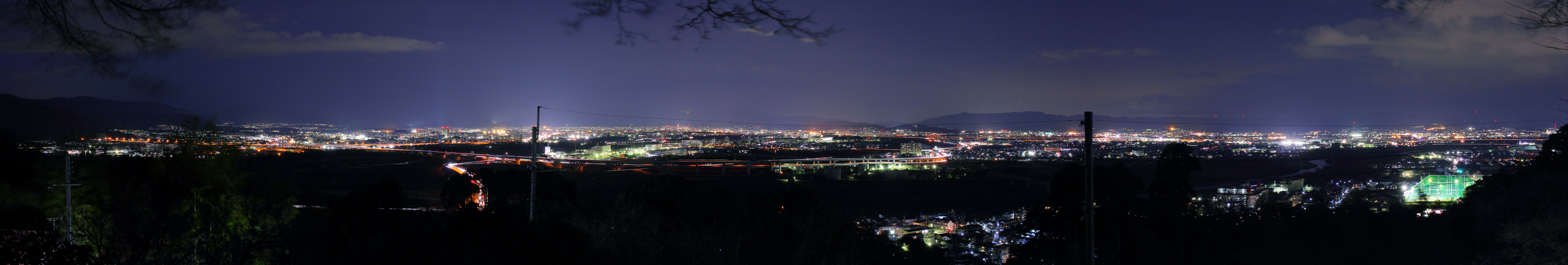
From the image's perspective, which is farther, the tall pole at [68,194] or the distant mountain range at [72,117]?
the tall pole at [68,194]

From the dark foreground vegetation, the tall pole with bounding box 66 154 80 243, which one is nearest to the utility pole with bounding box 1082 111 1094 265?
the dark foreground vegetation

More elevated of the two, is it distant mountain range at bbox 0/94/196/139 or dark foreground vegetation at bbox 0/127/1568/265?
distant mountain range at bbox 0/94/196/139

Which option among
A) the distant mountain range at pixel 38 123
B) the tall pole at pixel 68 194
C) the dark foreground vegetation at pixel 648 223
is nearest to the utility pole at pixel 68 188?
the tall pole at pixel 68 194

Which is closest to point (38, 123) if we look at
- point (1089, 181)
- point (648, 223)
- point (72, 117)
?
point (72, 117)

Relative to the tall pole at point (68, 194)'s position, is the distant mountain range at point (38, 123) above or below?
above

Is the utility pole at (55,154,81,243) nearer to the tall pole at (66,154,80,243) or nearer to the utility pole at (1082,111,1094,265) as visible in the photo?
the tall pole at (66,154,80,243)

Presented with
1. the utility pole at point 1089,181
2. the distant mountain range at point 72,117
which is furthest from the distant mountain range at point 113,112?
the utility pole at point 1089,181

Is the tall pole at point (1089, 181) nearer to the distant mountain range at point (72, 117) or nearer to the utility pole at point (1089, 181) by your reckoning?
the utility pole at point (1089, 181)

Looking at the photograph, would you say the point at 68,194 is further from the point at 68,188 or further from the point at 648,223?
the point at 648,223

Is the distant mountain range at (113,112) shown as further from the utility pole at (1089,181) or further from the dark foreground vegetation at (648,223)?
the utility pole at (1089,181)
